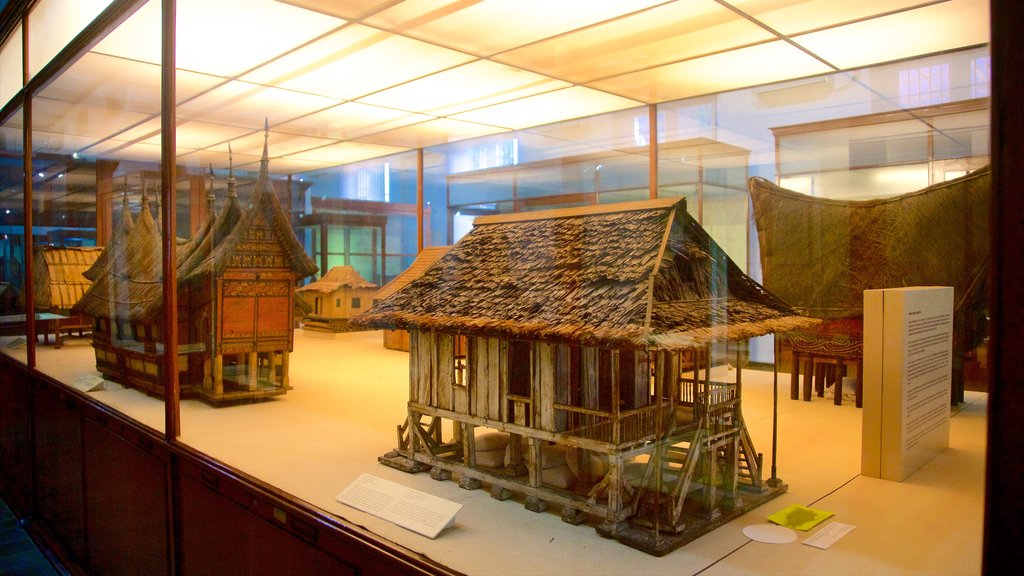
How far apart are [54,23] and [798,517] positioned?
220 inches

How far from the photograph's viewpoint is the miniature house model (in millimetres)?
4422

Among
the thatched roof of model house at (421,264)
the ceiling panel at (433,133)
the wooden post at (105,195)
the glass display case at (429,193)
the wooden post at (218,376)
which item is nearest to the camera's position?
the glass display case at (429,193)

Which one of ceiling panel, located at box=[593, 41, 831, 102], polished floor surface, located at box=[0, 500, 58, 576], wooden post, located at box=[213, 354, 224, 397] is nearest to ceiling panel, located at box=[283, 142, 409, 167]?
wooden post, located at box=[213, 354, 224, 397]

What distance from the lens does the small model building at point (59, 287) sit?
18.2ft

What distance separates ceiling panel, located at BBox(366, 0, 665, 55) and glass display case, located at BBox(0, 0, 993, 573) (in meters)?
0.01

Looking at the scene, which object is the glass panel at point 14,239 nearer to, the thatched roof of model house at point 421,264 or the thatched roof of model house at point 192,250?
the thatched roof of model house at point 192,250

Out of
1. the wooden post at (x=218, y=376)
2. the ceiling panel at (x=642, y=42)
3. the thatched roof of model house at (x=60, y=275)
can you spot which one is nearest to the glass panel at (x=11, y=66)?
the thatched roof of model house at (x=60, y=275)

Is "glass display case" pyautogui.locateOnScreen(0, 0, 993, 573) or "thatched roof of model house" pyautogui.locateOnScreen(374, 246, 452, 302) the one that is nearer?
"glass display case" pyautogui.locateOnScreen(0, 0, 993, 573)

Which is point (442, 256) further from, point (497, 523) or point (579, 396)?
point (497, 523)

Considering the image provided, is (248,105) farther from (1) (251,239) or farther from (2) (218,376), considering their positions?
(2) (218,376)

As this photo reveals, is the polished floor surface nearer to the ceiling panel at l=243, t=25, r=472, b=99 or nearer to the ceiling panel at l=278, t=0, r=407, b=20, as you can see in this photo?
the ceiling panel at l=243, t=25, r=472, b=99

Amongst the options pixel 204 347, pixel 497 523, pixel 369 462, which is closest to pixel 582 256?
pixel 497 523

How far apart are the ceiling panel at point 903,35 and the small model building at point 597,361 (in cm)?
70

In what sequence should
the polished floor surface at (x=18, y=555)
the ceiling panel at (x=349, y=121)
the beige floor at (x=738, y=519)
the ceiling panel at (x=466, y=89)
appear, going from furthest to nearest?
1. the polished floor surface at (x=18, y=555)
2. the ceiling panel at (x=349, y=121)
3. the ceiling panel at (x=466, y=89)
4. the beige floor at (x=738, y=519)
